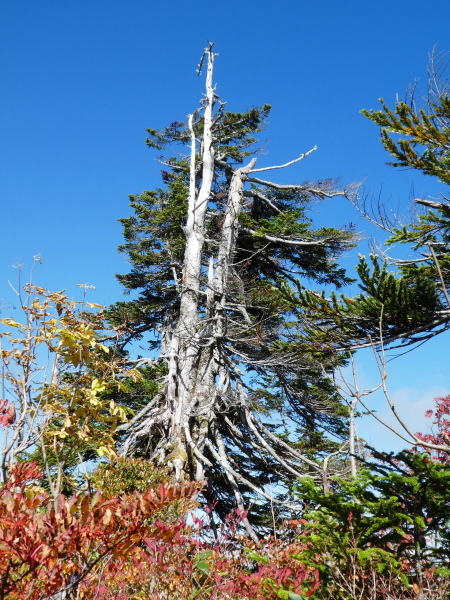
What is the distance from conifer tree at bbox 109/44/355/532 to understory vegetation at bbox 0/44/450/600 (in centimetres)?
6

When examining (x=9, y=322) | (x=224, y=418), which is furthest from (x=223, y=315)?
(x=9, y=322)

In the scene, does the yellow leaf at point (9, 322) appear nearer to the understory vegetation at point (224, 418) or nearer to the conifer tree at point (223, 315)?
the understory vegetation at point (224, 418)

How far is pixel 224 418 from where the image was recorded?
11.2 meters

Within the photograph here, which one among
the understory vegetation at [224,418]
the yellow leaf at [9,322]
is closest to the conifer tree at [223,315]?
the understory vegetation at [224,418]

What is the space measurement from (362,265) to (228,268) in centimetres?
707

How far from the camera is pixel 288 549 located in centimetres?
545

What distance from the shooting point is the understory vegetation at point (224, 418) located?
3.40 meters

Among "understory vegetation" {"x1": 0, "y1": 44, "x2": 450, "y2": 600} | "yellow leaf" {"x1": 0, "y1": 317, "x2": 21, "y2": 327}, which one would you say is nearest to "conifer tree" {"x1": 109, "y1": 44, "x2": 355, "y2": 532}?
"understory vegetation" {"x1": 0, "y1": 44, "x2": 450, "y2": 600}

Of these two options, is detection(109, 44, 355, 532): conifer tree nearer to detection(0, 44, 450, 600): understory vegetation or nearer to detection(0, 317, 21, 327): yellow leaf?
detection(0, 44, 450, 600): understory vegetation

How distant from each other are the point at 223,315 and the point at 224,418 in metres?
2.29

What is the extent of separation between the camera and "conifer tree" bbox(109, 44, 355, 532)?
10.5m

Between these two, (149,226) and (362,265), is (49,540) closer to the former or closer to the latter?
(362,265)

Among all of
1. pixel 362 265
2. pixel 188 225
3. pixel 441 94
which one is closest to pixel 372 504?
pixel 362 265

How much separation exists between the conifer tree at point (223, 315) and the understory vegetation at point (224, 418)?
0.06m
